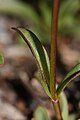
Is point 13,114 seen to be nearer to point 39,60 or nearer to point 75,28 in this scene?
point 39,60

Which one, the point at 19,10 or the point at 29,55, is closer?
the point at 29,55

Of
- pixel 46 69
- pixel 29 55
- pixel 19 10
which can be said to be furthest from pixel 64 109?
pixel 19 10

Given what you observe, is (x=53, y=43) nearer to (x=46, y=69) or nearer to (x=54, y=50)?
(x=54, y=50)

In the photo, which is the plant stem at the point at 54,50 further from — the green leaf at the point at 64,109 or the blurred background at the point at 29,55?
the blurred background at the point at 29,55

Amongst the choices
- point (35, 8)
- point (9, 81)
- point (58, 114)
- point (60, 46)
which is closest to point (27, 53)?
point (60, 46)

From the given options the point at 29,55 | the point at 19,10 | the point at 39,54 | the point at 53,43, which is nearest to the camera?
the point at 53,43

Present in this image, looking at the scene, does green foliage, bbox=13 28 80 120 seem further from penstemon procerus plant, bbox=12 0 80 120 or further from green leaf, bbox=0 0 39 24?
green leaf, bbox=0 0 39 24

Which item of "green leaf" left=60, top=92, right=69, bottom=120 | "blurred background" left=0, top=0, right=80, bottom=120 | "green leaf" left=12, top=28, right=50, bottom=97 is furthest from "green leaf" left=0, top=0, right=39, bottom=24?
"green leaf" left=12, top=28, right=50, bottom=97
